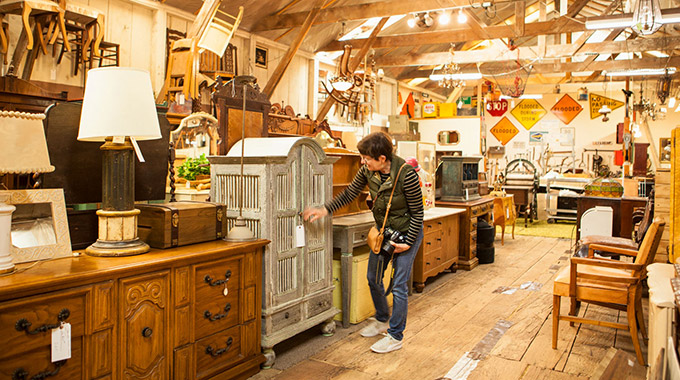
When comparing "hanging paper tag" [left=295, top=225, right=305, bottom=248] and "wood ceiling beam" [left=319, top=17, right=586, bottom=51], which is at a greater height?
"wood ceiling beam" [left=319, top=17, right=586, bottom=51]

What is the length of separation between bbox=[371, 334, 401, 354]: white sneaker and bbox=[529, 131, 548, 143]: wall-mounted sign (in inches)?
589

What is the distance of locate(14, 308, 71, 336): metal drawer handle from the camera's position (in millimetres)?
1997

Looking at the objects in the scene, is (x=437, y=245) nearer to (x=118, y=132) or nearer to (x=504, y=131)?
(x=118, y=132)

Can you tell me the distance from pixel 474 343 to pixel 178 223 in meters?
2.37

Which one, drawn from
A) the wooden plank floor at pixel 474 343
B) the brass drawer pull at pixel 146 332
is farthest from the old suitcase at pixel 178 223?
the wooden plank floor at pixel 474 343

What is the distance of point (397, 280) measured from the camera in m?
3.59

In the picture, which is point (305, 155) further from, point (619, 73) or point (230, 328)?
point (619, 73)

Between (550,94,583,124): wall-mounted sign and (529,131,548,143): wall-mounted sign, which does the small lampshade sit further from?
(550,94,583,124): wall-mounted sign

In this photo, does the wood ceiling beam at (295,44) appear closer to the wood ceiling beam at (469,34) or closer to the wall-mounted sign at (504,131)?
the wood ceiling beam at (469,34)

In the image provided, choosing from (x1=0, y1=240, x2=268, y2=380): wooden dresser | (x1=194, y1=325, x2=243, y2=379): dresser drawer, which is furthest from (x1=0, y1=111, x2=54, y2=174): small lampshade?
(x1=194, y1=325, x2=243, y2=379): dresser drawer

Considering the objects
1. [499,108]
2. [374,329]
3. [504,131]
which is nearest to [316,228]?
[374,329]

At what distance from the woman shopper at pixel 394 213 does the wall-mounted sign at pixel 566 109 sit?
49.6 feet

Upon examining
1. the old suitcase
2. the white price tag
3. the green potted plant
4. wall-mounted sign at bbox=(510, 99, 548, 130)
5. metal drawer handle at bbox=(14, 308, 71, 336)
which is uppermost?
wall-mounted sign at bbox=(510, 99, 548, 130)

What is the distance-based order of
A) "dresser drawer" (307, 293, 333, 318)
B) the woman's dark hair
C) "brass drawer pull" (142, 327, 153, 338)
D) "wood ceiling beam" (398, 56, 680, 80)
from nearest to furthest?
"brass drawer pull" (142, 327, 153, 338)
the woman's dark hair
"dresser drawer" (307, 293, 333, 318)
"wood ceiling beam" (398, 56, 680, 80)
